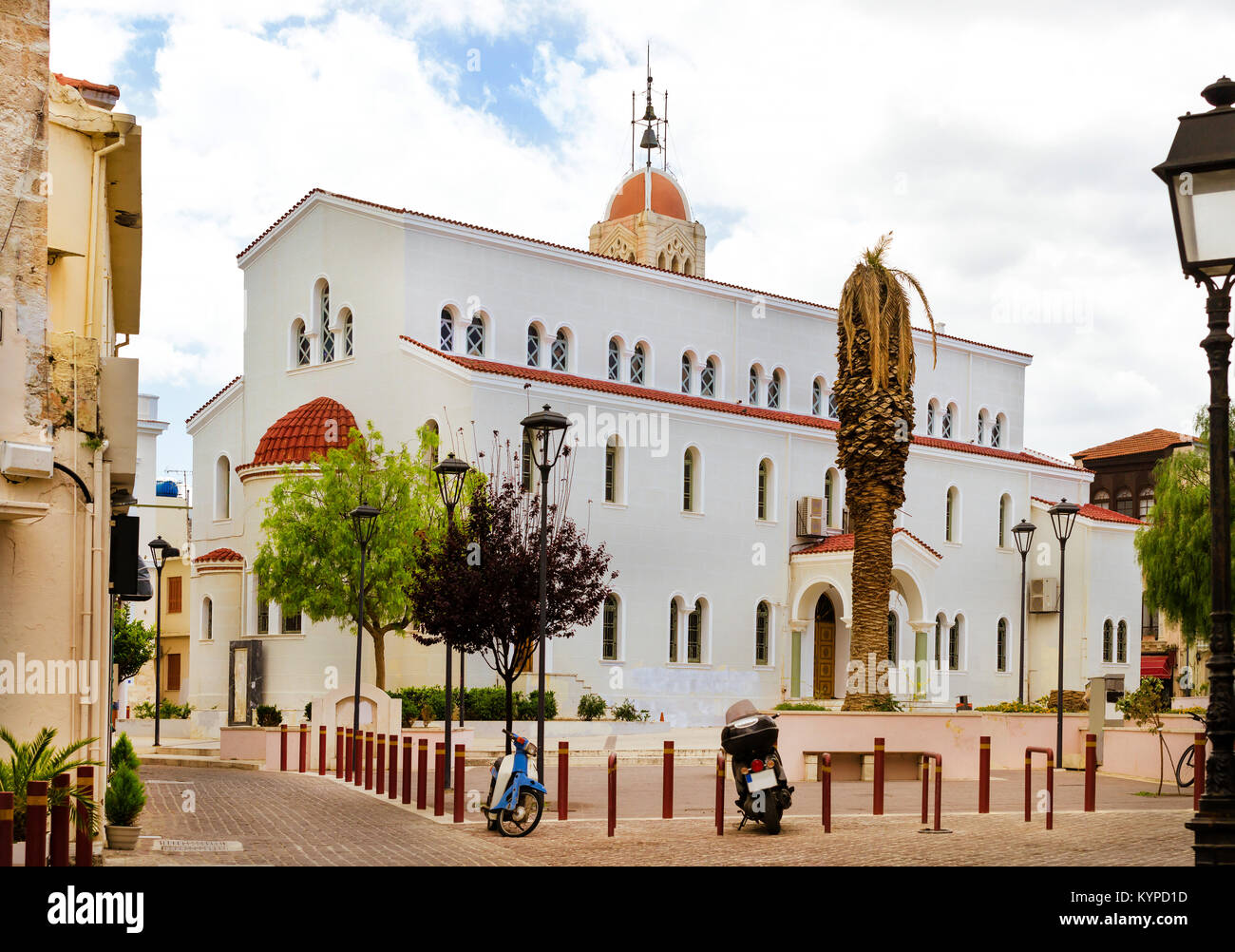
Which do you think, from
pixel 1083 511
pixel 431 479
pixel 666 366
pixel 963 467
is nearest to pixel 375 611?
pixel 431 479

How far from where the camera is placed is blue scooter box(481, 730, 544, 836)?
53.0ft

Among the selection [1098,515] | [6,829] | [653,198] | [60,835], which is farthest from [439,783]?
[653,198]

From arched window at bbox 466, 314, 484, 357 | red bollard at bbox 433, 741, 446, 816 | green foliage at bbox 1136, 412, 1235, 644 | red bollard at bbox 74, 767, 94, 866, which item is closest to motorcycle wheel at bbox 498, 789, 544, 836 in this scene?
red bollard at bbox 433, 741, 446, 816

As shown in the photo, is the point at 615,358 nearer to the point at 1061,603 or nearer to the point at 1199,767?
the point at 1061,603

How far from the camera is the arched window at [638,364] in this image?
47.2 meters

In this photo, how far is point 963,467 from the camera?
52.8 m

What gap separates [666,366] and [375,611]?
15895mm

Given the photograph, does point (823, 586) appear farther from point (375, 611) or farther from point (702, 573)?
point (375, 611)

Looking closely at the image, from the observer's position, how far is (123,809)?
14.4m

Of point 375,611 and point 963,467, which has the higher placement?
point 963,467

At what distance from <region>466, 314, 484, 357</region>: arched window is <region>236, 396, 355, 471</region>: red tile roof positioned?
4.18 meters

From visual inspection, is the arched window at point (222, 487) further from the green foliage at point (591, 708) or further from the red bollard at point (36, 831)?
the red bollard at point (36, 831)

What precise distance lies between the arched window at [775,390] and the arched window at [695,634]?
31.9 feet

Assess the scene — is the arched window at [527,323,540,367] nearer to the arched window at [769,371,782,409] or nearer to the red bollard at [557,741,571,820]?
the arched window at [769,371,782,409]
